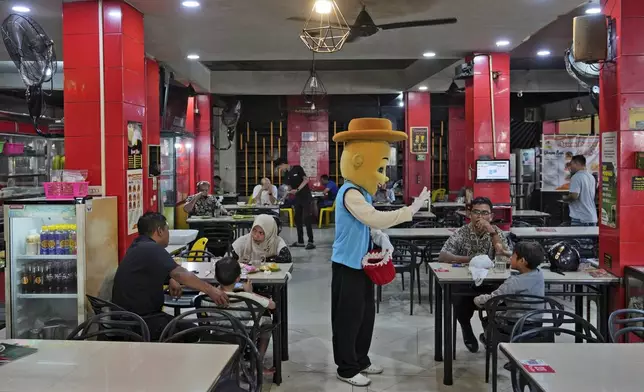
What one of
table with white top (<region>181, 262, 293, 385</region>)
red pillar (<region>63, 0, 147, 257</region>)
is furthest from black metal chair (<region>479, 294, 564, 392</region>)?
red pillar (<region>63, 0, 147, 257</region>)

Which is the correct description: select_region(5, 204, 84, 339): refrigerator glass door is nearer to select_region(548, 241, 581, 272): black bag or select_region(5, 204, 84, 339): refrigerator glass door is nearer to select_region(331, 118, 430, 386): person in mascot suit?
select_region(331, 118, 430, 386): person in mascot suit

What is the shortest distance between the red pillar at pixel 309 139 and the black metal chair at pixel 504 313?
37.6ft

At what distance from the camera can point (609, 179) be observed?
455cm

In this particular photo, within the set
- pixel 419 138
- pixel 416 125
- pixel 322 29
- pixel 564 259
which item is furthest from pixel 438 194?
pixel 564 259

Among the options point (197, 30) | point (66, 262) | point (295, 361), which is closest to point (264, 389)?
point (295, 361)

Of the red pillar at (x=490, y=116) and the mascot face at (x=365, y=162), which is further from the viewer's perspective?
the red pillar at (x=490, y=116)

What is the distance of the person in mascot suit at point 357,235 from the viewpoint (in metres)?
4.07

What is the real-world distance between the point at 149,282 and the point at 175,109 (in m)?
6.66

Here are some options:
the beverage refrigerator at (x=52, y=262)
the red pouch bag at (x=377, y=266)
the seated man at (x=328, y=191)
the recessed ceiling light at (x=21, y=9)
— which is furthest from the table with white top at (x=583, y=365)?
the seated man at (x=328, y=191)

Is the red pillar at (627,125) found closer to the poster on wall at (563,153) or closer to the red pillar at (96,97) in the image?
the red pillar at (96,97)

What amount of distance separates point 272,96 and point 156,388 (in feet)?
43.2

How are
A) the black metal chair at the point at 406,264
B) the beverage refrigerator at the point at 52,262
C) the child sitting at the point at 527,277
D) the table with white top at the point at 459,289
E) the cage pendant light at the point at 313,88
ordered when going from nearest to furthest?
1. the child sitting at the point at 527,277
2. the table with white top at the point at 459,289
3. the beverage refrigerator at the point at 52,262
4. the black metal chair at the point at 406,264
5. the cage pendant light at the point at 313,88

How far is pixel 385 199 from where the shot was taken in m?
12.2

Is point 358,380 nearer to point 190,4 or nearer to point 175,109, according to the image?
point 190,4
